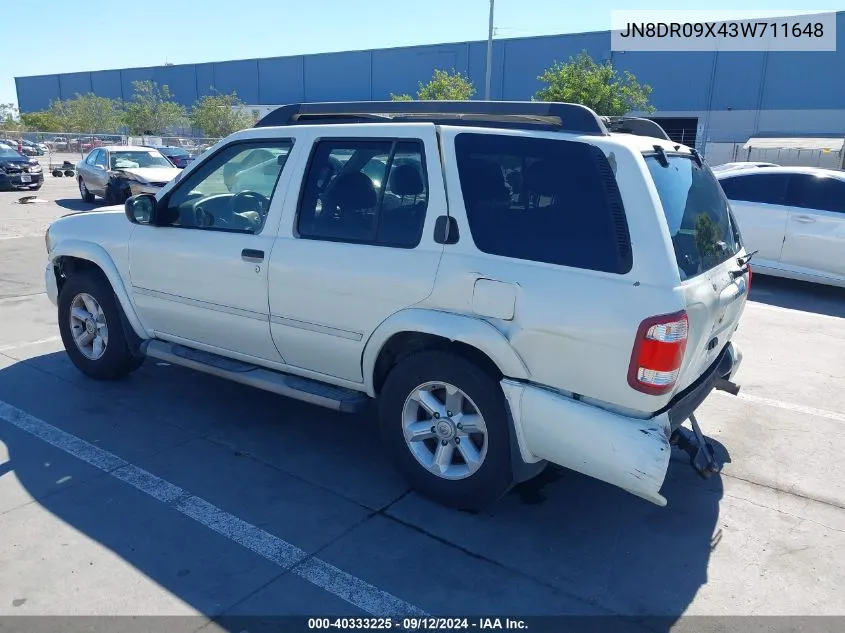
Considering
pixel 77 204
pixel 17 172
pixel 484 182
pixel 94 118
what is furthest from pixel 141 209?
pixel 94 118

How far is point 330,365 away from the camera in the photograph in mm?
3908

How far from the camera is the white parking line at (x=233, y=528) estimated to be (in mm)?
2896

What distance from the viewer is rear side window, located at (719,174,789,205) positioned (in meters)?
9.01

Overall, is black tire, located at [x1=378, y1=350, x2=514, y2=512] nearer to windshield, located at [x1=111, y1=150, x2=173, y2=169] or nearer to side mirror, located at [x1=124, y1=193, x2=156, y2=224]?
side mirror, located at [x1=124, y1=193, x2=156, y2=224]

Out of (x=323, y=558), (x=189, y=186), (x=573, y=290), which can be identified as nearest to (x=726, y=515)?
(x=573, y=290)

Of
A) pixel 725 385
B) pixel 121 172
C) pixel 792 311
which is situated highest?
pixel 121 172

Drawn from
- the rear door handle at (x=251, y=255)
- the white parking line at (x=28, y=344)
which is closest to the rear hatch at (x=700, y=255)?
the rear door handle at (x=251, y=255)

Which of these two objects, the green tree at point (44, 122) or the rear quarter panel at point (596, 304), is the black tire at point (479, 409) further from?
the green tree at point (44, 122)

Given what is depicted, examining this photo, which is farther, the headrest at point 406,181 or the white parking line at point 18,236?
the white parking line at point 18,236

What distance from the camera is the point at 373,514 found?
3.53 meters

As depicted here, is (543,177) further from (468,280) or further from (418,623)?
(418,623)

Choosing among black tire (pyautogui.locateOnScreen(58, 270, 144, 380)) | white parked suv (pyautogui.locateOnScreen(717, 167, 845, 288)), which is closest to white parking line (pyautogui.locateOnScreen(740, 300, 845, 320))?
white parked suv (pyautogui.locateOnScreen(717, 167, 845, 288))

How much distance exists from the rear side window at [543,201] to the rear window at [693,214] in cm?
26

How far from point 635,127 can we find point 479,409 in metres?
1.93
